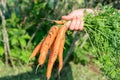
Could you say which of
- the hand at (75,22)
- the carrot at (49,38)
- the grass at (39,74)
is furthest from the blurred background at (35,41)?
the hand at (75,22)

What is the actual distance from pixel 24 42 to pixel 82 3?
3.94ft

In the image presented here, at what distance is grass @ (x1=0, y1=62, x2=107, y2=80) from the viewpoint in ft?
19.6

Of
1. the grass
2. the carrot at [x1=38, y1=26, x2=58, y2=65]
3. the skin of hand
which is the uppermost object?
the skin of hand

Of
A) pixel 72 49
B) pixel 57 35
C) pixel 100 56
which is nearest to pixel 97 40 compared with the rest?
pixel 100 56

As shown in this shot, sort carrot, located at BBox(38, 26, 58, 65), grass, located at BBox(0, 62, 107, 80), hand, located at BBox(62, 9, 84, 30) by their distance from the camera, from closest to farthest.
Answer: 1. hand, located at BBox(62, 9, 84, 30)
2. carrot, located at BBox(38, 26, 58, 65)
3. grass, located at BBox(0, 62, 107, 80)

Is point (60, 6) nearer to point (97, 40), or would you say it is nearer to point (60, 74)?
point (60, 74)

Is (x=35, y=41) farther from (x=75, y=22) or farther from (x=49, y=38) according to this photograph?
(x=75, y=22)

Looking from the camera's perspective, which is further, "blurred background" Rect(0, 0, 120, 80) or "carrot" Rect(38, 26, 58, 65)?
"blurred background" Rect(0, 0, 120, 80)

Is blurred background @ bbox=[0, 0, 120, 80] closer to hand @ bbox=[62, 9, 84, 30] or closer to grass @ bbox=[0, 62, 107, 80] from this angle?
grass @ bbox=[0, 62, 107, 80]

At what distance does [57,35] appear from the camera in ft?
13.4

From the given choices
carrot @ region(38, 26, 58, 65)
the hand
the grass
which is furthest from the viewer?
the grass

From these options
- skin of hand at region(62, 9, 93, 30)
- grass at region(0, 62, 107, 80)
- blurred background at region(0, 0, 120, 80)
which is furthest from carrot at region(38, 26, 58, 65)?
grass at region(0, 62, 107, 80)

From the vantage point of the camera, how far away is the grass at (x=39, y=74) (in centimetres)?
599

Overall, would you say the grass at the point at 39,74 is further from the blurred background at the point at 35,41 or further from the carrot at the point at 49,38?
the carrot at the point at 49,38
